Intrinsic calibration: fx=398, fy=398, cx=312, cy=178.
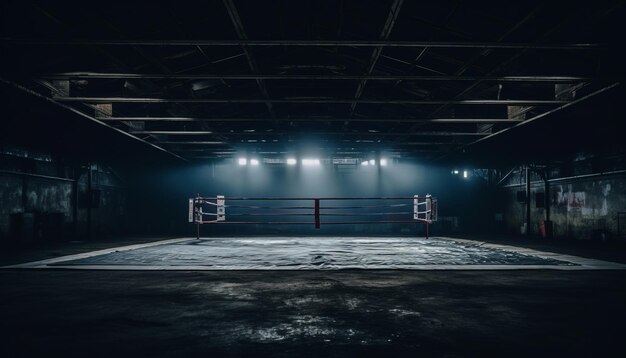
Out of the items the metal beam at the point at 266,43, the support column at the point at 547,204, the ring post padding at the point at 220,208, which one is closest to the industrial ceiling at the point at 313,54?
the metal beam at the point at 266,43

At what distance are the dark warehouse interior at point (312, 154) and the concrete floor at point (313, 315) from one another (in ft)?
0.08

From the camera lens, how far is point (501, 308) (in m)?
3.46

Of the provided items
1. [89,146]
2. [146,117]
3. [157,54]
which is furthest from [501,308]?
[89,146]

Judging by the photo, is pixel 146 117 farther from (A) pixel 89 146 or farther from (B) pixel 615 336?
(B) pixel 615 336

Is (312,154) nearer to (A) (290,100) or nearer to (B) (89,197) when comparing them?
(B) (89,197)

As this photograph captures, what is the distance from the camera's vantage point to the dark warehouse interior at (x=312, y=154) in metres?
2.94

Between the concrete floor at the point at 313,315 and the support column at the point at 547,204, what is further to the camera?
the support column at the point at 547,204

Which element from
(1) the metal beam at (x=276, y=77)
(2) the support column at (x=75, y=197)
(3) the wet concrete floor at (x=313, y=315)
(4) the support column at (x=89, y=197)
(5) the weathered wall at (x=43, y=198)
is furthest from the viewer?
(4) the support column at (x=89, y=197)

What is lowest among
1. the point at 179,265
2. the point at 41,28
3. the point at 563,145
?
the point at 179,265

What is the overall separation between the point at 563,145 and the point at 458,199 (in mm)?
6981

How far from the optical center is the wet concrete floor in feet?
8.20

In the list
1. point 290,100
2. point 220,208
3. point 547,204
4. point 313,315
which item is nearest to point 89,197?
point 220,208

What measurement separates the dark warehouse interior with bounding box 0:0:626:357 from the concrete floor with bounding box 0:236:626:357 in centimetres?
2

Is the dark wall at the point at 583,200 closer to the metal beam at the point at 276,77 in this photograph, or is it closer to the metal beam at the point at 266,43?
the metal beam at the point at 276,77
